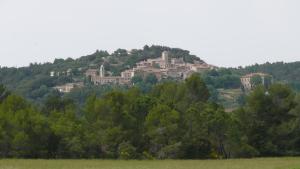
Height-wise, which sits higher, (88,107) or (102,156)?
(88,107)

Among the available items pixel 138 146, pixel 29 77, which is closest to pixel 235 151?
pixel 138 146

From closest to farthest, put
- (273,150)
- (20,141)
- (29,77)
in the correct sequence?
(20,141) < (273,150) < (29,77)

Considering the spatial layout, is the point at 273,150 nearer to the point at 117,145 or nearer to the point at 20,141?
the point at 117,145

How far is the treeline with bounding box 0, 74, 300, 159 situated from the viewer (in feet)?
194

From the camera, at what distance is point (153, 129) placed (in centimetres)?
5988

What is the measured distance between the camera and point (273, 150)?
61.5 m

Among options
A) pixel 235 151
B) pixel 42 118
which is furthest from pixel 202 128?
pixel 42 118

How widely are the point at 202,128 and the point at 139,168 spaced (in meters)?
19.9

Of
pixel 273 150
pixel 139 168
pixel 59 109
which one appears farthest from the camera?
pixel 59 109

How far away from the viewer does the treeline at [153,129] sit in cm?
5903

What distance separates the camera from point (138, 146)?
199 ft

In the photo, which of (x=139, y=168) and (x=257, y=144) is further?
(x=257, y=144)

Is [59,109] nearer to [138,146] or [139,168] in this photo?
[138,146]

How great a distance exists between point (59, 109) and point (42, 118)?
11.7m
